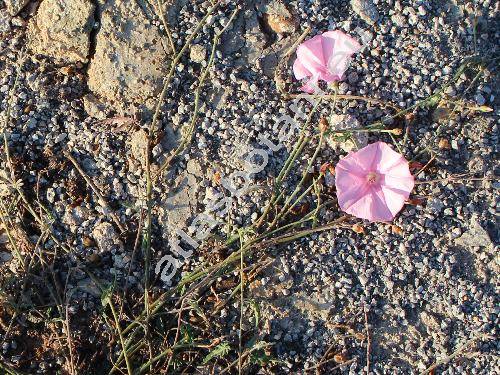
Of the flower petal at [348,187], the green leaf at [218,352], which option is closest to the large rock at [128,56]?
the flower petal at [348,187]

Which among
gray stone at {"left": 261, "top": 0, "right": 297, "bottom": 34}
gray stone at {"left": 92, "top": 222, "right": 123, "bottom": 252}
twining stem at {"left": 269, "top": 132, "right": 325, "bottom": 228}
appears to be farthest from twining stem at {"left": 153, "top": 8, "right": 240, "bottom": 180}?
twining stem at {"left": 269, "top": 132, "right": 325, "bottom": 228}

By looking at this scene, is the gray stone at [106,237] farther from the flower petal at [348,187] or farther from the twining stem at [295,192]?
the flower petal at [348,187]

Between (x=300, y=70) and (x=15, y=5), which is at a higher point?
(x=300, y=70)

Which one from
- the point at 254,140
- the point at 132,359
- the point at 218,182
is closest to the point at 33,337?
the point at 132,359

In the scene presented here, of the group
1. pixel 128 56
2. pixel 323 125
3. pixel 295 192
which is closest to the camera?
pixel 323 125

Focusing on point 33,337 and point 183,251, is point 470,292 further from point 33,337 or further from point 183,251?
point 33,337

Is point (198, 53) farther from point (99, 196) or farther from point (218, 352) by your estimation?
point (218, 352)

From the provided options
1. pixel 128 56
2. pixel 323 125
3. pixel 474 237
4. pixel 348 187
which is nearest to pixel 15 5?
pixel 128 56

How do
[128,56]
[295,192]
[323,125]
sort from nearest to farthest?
1. [323,125]
2. [295,192]
3. [128,56]
